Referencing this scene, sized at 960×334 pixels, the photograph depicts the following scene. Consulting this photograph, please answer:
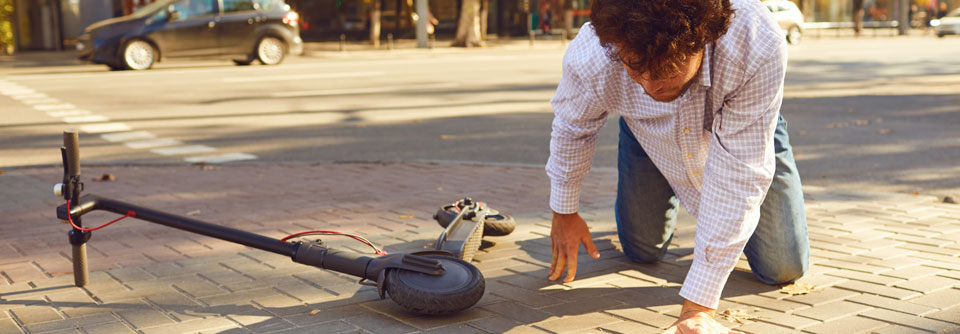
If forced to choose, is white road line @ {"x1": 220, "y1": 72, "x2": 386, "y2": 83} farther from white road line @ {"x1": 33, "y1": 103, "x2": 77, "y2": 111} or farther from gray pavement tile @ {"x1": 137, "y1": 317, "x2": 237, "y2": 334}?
gray pavement tile @ {"x1": 137, "y1": 317, "x2": 237, "y2": 334}

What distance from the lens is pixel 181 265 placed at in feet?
13.5

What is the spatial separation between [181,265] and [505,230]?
1505 millimetres

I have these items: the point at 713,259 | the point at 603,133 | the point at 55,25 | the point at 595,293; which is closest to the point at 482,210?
the point at 595,293

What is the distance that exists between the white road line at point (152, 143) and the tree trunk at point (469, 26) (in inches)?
743

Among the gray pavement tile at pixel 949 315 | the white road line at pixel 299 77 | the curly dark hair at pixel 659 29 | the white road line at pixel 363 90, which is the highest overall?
the curly dark hair at pixel 659 29

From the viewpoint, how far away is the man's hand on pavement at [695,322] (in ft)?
8.41

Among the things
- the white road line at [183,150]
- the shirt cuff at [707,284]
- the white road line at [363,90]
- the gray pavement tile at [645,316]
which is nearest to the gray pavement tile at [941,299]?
the gray pavement tile at [645,316]

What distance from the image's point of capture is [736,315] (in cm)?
328

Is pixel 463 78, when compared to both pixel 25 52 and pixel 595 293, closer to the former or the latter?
pixel 595 293

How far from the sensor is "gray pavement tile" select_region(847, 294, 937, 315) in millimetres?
3301

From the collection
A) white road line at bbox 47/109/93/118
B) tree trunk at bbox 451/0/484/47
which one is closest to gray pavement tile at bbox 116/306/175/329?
white road line at bbox 47/109/93/118

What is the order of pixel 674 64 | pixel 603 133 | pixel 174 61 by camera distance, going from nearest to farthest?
1. pixel 674 64
2. pixel 603 133
3. pixel 174 61

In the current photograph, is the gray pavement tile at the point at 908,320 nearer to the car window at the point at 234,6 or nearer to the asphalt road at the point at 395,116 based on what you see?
the asphalt road at the point at 395,116

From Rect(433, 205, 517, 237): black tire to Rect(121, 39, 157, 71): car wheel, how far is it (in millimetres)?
14552
